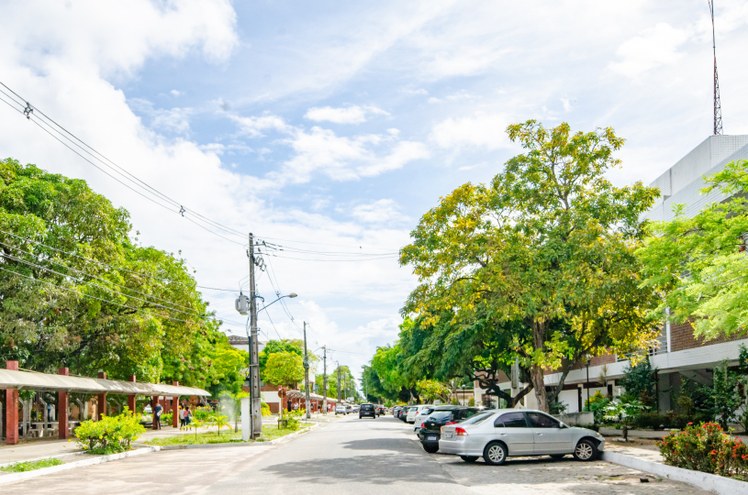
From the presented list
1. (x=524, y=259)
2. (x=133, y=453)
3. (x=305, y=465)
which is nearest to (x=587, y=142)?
(x=524, y=259)

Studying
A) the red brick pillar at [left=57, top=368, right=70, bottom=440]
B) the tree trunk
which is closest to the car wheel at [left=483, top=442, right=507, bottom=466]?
the tree trunk

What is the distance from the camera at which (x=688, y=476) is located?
15.7 metres

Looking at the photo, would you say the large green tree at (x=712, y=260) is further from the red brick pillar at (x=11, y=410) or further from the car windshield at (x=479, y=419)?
the red brick pillar at (x=11, y=410)

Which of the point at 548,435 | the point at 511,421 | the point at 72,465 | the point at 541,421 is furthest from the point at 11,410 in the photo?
the point at 548,435

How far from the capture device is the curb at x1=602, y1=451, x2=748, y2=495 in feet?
44.7

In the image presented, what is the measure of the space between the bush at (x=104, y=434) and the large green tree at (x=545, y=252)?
1102 cm

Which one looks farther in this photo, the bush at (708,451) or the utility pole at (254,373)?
the utility pole at (254,373)

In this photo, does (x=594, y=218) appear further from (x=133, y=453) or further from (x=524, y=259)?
(x=133, y=453)

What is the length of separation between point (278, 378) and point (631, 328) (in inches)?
3282

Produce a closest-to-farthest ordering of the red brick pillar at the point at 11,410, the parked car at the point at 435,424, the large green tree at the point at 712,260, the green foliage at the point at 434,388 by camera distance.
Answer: the large green tree at the point at 712,260
the parked car at the point at 435,424
the red brick pillar at the point at 11,410
the green foliage at the point at 434,388

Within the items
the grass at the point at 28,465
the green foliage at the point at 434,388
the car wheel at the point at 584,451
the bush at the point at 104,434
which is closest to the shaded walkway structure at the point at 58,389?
the bush at the point at 104,434

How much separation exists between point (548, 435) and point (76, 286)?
24.5m

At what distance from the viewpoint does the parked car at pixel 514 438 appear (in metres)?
20.5

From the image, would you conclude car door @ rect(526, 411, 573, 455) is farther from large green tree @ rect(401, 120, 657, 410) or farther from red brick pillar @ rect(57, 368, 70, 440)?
red brick pillar @ rect(57, 368, 70, 440)
